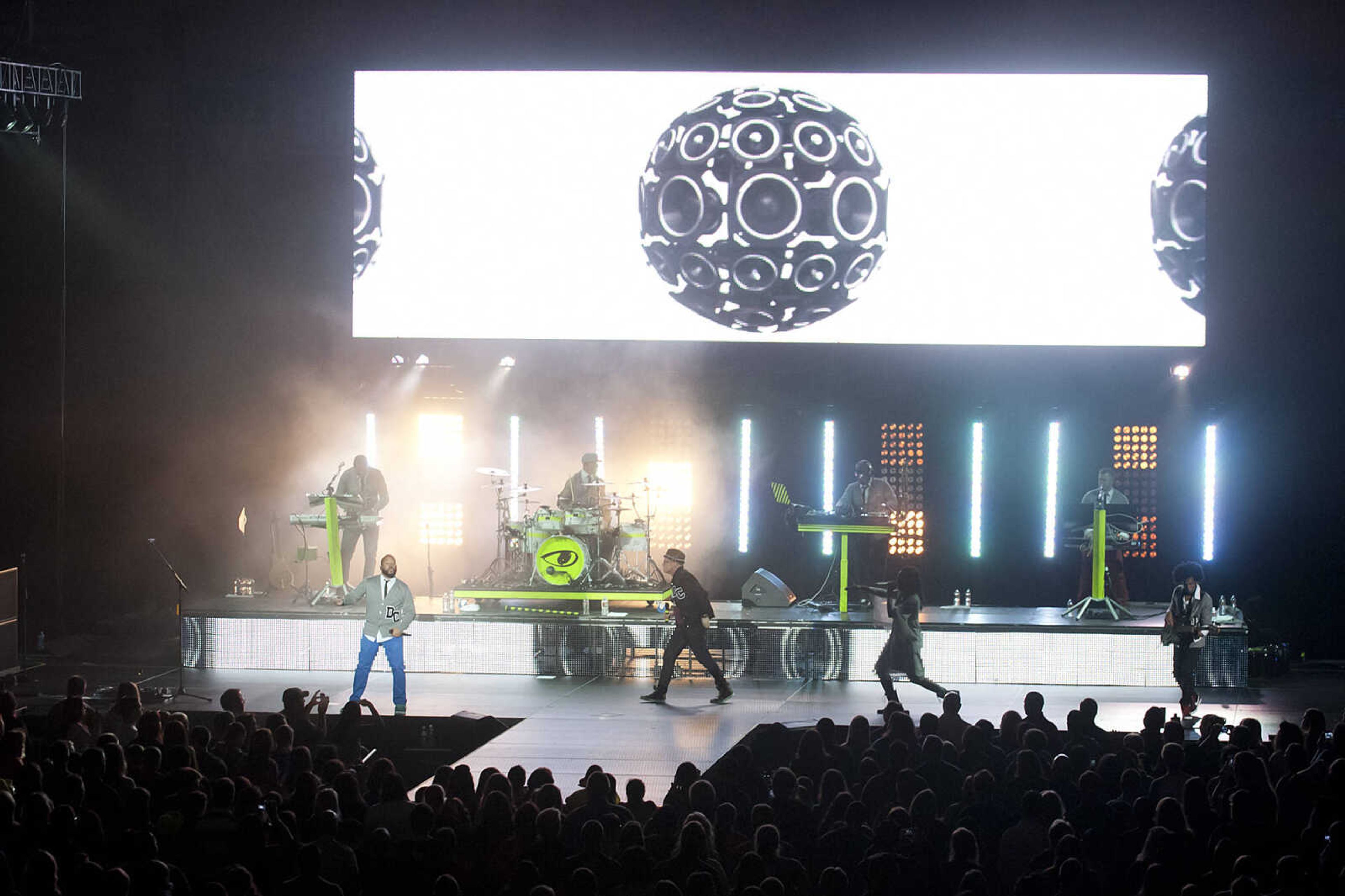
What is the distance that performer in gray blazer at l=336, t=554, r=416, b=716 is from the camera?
11875 mm

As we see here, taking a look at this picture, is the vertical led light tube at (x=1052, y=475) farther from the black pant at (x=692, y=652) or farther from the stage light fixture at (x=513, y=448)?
the stage light fixture at (x=513, y=448)

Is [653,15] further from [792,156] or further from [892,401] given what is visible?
[892,401]

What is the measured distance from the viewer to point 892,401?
16109 millimetres

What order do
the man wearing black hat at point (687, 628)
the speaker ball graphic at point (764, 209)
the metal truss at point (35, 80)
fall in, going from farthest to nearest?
the speaker ball graphic at point (764, 209) → the metal truss at point (35, 80) → the man wearing black hat at point (687, 628)

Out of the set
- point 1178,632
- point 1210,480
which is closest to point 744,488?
point 1210,480

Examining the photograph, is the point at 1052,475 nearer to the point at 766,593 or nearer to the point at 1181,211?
the point at 1181,211

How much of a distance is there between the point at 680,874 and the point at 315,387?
40.0 feet

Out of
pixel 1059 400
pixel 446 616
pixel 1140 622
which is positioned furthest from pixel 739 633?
pixel 1059 400

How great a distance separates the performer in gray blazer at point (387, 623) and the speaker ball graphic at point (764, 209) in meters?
5.44

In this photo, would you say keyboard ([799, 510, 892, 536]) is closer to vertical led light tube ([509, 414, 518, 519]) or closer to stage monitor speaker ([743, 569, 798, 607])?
stage monitor speaker ([743, 569, 798, 607])

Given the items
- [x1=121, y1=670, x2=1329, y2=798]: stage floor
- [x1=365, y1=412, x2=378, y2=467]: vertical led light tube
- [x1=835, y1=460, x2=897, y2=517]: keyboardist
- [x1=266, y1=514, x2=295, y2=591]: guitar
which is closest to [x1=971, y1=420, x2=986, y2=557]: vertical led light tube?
[x1=835, y1=460, x2=897, y2=517]: keyboardist

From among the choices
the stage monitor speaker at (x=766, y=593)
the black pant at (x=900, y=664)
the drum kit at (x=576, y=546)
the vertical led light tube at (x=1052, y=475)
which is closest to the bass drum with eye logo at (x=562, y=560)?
the drum kit at (x=576, y=546)

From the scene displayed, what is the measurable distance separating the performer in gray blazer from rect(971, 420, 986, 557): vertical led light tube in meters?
7.20

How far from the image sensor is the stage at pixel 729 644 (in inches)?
526
